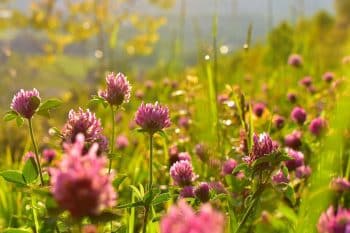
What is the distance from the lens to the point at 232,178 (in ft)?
4.89

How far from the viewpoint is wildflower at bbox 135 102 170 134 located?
121cm

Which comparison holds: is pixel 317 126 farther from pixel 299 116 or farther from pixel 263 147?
pixel 263 147

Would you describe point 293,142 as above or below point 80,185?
above

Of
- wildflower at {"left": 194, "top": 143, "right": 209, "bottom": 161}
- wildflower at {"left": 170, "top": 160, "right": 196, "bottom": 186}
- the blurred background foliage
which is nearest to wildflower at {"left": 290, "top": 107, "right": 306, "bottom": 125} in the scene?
the blurred background foliage

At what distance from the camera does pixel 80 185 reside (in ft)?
1.77

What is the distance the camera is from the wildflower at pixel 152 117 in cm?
121

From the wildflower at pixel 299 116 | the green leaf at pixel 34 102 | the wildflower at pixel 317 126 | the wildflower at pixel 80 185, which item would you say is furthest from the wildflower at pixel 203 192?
the wildflower at pixel 299 116

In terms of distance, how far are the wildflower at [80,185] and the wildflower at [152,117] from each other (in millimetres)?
649

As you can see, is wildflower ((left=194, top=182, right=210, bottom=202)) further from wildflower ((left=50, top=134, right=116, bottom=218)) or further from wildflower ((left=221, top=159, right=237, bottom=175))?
wildflower ((left=50, top=134, right=116, bottom=218))

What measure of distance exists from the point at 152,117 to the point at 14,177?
30cm

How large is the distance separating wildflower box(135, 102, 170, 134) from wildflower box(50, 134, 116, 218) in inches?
25.5

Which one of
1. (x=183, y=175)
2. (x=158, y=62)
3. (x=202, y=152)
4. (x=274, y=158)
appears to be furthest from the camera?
(x=158, y=62)

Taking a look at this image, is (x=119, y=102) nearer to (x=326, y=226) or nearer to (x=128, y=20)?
(x=326, y=226)

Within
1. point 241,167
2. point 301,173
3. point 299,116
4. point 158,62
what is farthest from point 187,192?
point 158,62
